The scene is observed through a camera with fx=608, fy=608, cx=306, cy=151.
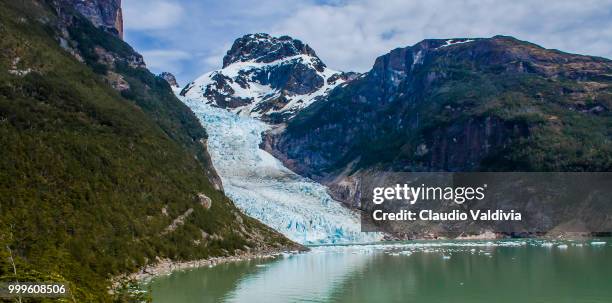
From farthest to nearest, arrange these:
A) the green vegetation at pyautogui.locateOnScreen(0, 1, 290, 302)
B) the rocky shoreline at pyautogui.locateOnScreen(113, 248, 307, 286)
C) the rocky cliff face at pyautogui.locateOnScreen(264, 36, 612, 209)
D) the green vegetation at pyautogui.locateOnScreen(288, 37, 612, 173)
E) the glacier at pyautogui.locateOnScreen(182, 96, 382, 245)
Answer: the rocky cliff face at pyautogui.locateOnScreen(264, 36, 612, 209)
the green vegetation at pyautogui.locateOnScreen(288, 37, 612, 173)
the glacier at pyautogui.locateOnScreen(182, 96, 382, 245)
the rocky shoreline at pyautogui.locateOnScreen(113, 248, 307, 286)
the green vegetation at pyautogui.locateOnScreen(0, 1, 290, 302)

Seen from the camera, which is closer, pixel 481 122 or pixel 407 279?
pixel 407 279

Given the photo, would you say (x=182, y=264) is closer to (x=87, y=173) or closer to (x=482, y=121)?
(x=87, y=173)

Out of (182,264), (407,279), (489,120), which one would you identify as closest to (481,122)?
(489,120)

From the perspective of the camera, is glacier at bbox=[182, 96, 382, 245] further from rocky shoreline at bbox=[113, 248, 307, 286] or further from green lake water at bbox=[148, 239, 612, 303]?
green lake water at bbox=[148, 239, 612, 303]

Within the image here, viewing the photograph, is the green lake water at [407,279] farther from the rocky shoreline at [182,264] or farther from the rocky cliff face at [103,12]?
the rocky cliff face at [103,12]

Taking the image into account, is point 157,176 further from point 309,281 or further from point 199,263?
point 309,281

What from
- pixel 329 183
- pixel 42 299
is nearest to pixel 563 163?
pixel 329 183

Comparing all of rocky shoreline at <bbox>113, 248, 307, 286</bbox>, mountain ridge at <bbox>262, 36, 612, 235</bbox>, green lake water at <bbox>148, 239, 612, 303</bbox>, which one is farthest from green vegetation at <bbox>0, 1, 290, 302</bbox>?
mountain ridge at <bbox>262, 36, 612, 235</bbox>
